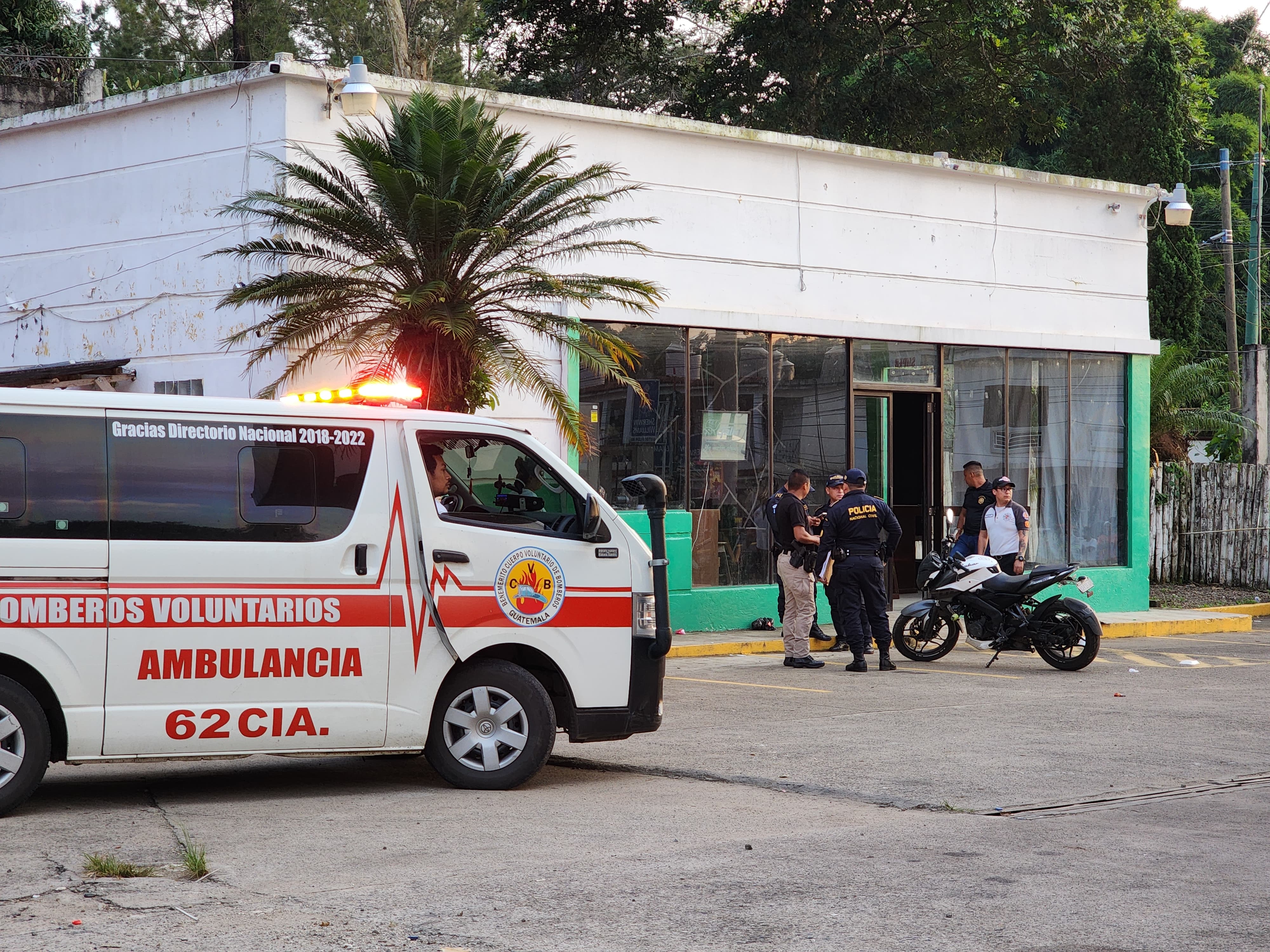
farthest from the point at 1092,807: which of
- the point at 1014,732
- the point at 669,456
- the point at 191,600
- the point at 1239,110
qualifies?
the point at 1239,110

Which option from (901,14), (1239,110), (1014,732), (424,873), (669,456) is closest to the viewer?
(424,873)

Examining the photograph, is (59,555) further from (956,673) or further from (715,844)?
(956,673)

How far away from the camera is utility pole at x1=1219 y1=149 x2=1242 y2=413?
29.2 meters

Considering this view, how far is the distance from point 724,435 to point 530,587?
997 centimetres

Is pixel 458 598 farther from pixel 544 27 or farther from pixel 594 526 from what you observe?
pixel 544 27

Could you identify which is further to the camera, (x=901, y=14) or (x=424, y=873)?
(x=901, y=14)

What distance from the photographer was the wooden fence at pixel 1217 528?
23609mm

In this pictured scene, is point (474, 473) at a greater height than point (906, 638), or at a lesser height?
greater

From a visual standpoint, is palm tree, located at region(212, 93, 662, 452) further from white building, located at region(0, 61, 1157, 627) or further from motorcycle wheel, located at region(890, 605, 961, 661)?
motorcycle wheel, located at region(890, 605, 961, 661)

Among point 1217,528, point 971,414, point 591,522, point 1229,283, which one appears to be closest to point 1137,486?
point 1217,528

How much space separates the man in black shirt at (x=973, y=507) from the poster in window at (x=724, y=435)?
263 centimetres

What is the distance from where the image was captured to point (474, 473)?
816cm

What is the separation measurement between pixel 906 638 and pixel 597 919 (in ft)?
33.1

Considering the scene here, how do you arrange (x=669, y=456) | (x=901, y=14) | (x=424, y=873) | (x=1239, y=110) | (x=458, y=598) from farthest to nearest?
(x=1239, y=110)
(x=901, y=14)
(x=669, y=456)
(x=458, y=598)
(x=424, y=873)
